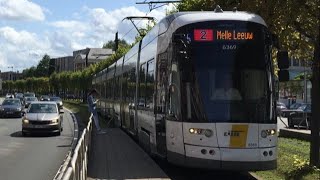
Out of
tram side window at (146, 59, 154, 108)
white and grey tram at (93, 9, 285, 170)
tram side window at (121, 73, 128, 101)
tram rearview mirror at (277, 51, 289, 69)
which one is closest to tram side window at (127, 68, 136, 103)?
tram side window at (121, 73, 128, 101)

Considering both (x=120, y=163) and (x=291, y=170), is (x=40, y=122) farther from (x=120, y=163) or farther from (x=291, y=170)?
(x=291, y=170)

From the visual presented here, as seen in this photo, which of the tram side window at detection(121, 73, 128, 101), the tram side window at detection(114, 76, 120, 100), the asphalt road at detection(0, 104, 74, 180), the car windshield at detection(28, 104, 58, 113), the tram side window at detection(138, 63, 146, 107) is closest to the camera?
the asphalt road at detection(0, 104, 74, 180)

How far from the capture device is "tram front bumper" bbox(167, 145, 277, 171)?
432 inches

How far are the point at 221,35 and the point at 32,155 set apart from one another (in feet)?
26.4

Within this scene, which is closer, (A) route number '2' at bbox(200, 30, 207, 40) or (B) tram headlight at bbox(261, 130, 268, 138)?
(B) tram headlight at bbox(261, 130, 268, 138)

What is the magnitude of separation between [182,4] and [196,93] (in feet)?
54.8

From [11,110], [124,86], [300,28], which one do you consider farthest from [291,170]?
[11,110]

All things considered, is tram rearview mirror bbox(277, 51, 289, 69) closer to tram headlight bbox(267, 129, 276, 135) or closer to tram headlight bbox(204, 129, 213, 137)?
tram headlight bbox(267, 129, 276, 135)

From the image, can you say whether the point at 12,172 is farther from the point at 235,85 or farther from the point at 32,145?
the point at 32,145

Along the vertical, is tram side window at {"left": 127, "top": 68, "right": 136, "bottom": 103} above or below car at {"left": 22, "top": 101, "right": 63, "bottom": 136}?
above

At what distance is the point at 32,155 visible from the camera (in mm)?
16984

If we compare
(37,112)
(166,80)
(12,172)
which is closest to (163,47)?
(166,80)

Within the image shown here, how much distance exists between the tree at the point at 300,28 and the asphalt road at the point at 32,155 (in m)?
5.92

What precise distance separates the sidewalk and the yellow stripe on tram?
4.93 ft
